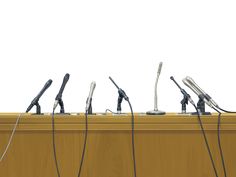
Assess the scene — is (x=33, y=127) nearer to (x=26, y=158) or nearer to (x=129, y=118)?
(x=26, y=158)

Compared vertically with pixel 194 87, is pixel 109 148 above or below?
below

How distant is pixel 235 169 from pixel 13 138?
3.41ft

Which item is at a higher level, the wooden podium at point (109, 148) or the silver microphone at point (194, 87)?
the silver microphone at point (194, 87)

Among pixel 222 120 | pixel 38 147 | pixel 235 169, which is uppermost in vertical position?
pixel 222 120

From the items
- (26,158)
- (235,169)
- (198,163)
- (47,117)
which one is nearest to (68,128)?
(47,117)

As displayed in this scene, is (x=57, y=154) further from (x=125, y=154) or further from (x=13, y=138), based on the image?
(x=125, y=154)

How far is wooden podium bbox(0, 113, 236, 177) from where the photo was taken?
4.15ft

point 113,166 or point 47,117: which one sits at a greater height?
point 47,117

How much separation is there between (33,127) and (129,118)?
0.45m

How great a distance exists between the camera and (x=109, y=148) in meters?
1.29

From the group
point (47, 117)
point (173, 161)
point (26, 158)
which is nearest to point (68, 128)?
point (47, 117)

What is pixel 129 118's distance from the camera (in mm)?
1252

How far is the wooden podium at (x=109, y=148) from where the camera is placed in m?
1.26

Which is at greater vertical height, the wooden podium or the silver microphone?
the silver microphone
